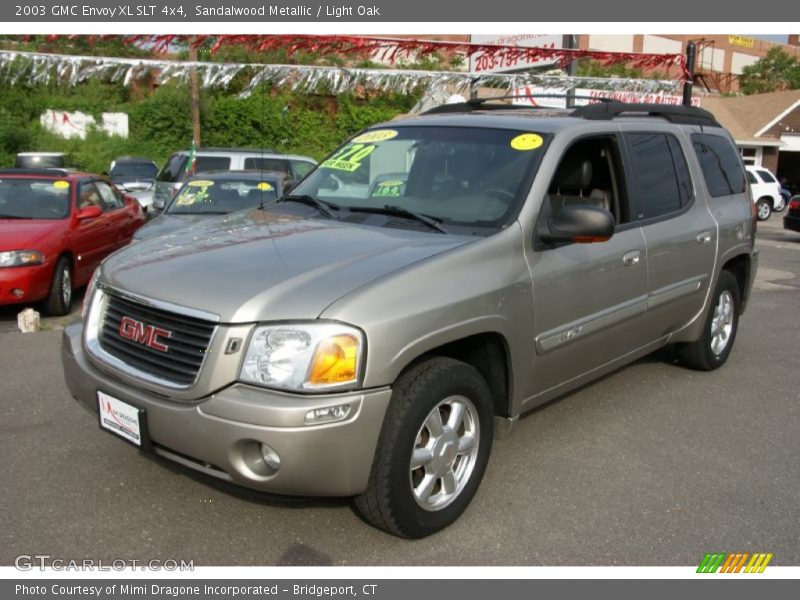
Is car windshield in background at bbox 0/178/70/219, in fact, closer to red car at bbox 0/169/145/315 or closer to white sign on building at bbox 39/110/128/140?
red car at bbox 0/169/145/315

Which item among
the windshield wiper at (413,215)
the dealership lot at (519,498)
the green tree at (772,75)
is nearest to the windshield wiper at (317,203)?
the windshield wiper at (413,215)

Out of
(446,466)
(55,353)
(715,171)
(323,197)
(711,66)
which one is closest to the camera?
(446,466)

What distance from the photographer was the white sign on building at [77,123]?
3119 centimetres

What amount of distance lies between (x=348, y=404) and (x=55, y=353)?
426 cm

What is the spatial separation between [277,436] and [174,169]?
37.3ft

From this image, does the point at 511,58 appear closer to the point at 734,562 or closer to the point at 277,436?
the point at 734,562

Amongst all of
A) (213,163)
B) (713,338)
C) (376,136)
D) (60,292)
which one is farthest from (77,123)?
(713,338)

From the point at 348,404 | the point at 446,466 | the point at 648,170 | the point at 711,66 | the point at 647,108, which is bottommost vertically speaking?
the point at 446,466

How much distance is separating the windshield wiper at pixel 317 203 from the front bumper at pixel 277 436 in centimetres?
145

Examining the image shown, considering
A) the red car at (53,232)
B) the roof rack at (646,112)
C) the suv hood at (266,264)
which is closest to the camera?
the suv hood at (266,264)

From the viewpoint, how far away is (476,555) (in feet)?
10.6

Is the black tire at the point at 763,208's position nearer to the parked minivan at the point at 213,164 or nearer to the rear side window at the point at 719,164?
the parked minivan at the point at 213,164

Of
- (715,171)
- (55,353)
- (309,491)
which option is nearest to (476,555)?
(309,491)

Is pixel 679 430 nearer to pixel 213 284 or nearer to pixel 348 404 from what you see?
pixel 348 404
